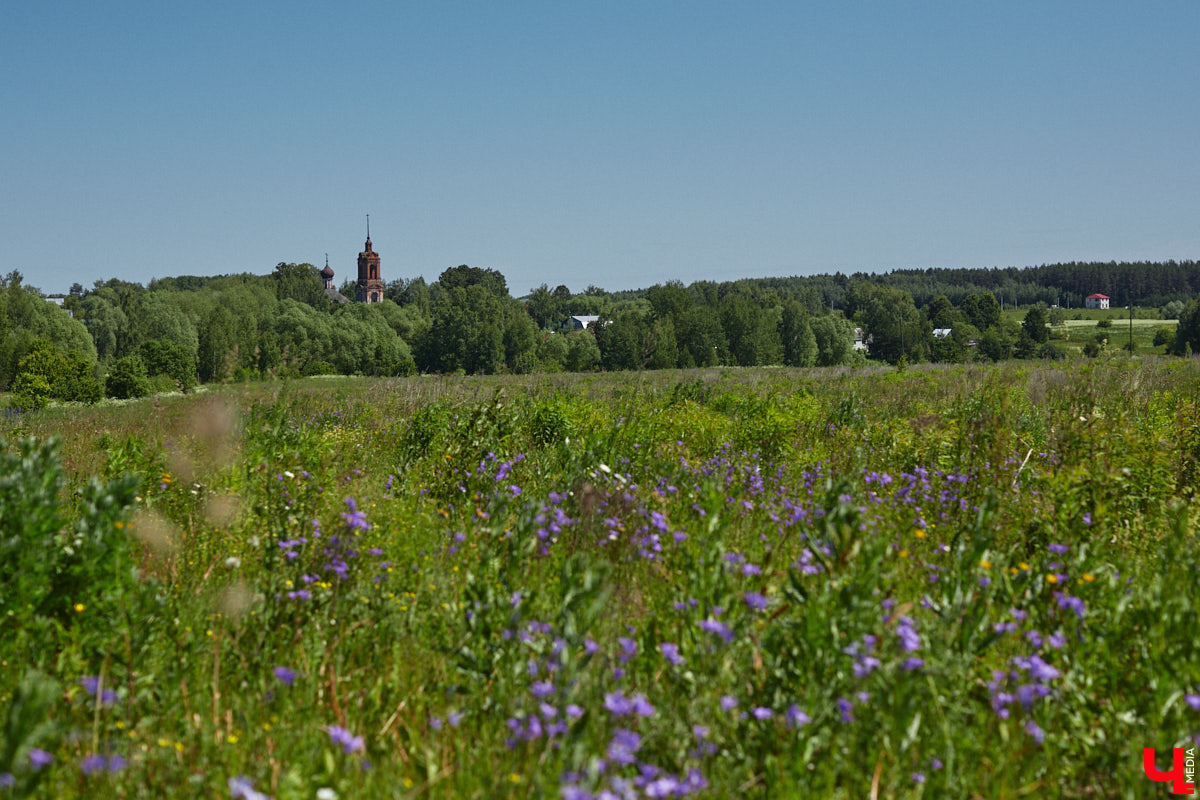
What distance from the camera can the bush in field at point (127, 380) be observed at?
162ft

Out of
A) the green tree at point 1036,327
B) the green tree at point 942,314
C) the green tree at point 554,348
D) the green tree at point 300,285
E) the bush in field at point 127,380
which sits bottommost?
the bush in field at point 127,380

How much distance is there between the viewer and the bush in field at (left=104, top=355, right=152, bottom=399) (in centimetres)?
4934

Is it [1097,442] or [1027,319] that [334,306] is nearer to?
[1027,319]

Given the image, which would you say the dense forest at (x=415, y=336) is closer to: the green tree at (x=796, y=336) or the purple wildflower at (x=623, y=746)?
the green tree at (x=796, y=336)

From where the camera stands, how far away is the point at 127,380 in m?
50.2

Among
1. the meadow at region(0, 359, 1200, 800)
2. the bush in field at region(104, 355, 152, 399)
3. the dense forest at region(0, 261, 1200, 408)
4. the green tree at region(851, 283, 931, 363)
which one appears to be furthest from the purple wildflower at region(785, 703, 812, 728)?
the green tree at region(851, 283, 931, 363)

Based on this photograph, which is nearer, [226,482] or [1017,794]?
[1017,794]

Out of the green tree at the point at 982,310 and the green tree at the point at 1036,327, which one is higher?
the green tree at the point at 982,310

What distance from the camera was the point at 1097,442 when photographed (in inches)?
248

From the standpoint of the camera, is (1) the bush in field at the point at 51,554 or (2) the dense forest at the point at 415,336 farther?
(2) the dense forest at the point at 415,336

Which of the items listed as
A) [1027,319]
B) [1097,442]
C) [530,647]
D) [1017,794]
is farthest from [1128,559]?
[1027,319]

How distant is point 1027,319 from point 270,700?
118 m

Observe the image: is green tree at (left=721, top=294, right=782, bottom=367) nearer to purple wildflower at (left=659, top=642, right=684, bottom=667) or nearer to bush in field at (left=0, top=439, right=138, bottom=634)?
bush in field at (left=0, top=439, right=138, bottom=634)

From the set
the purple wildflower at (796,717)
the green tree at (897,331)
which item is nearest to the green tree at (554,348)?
the green tree at (897,331)
